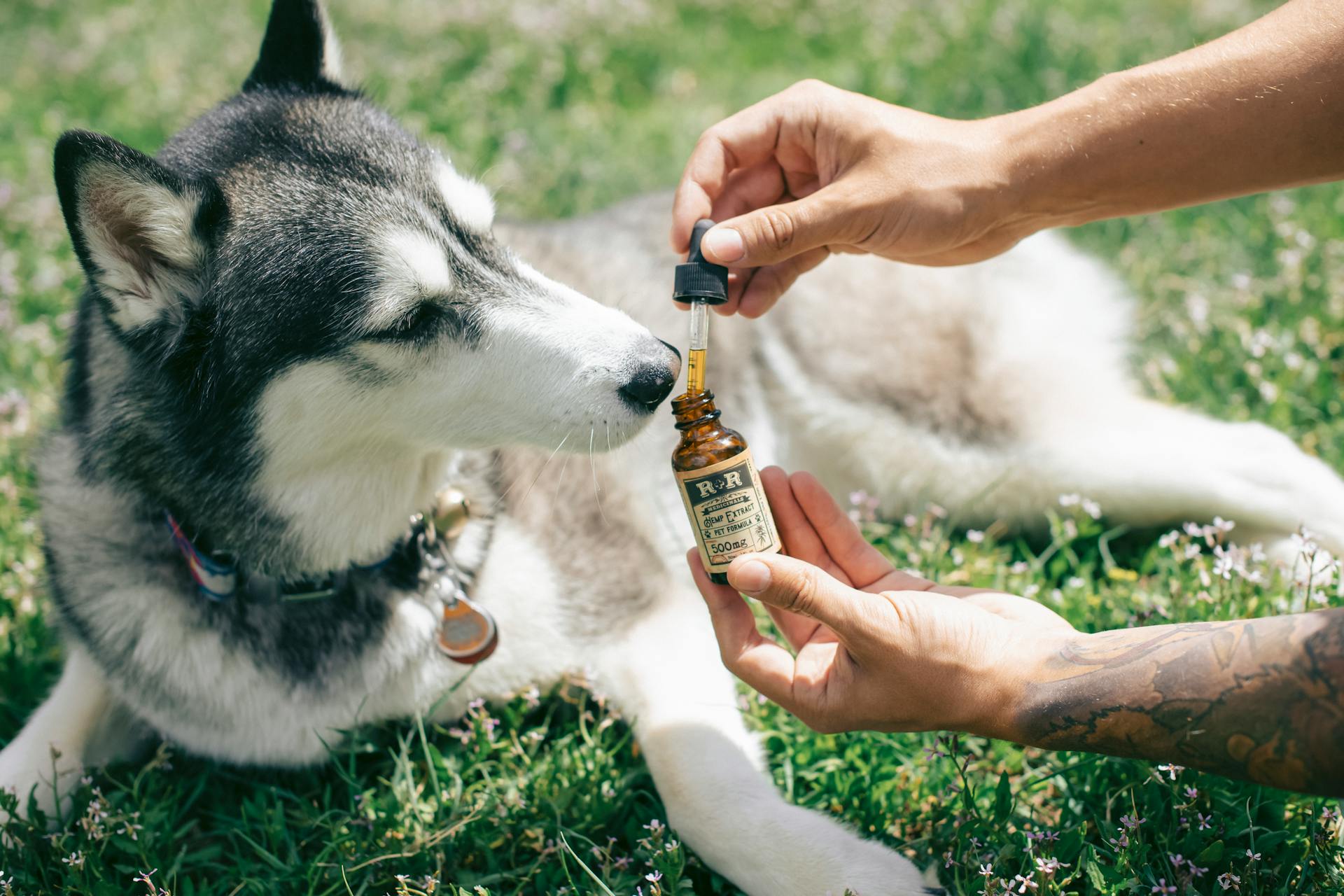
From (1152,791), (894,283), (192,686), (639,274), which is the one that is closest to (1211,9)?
(894,283)

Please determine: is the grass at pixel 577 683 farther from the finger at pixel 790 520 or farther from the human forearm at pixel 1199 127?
the human forearm at pixel 1199 127

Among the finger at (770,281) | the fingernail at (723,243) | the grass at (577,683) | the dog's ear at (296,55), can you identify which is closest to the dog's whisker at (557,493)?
the grass at (577,683)

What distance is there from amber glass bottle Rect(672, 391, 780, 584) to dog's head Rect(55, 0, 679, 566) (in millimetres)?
192

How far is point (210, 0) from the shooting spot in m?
7.39

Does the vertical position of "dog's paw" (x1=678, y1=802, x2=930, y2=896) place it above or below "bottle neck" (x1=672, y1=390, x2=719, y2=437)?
below

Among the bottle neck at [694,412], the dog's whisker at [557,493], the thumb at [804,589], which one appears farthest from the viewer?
the dog's whisker at [557,493]

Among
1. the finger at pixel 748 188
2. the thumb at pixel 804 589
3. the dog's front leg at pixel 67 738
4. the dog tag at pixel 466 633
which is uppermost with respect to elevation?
the finger at pixel 748 188

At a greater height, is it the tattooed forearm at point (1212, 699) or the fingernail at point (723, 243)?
the fingernail at point (723, 243)

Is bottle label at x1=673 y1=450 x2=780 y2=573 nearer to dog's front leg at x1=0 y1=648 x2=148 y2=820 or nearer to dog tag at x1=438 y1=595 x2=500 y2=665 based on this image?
dog tag at x1=438 y1=595 x2=500 y2=665

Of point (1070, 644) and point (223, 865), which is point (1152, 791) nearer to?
point (1070, 644)

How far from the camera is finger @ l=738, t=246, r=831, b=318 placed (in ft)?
7.89

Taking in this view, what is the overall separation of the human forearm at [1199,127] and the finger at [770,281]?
0.48 meters

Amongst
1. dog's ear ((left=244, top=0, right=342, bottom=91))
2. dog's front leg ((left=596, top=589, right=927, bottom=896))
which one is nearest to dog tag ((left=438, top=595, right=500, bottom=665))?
dog's front leg ((left=596, top=589, right=927, bottom=896))

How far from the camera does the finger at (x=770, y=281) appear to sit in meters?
2.40
